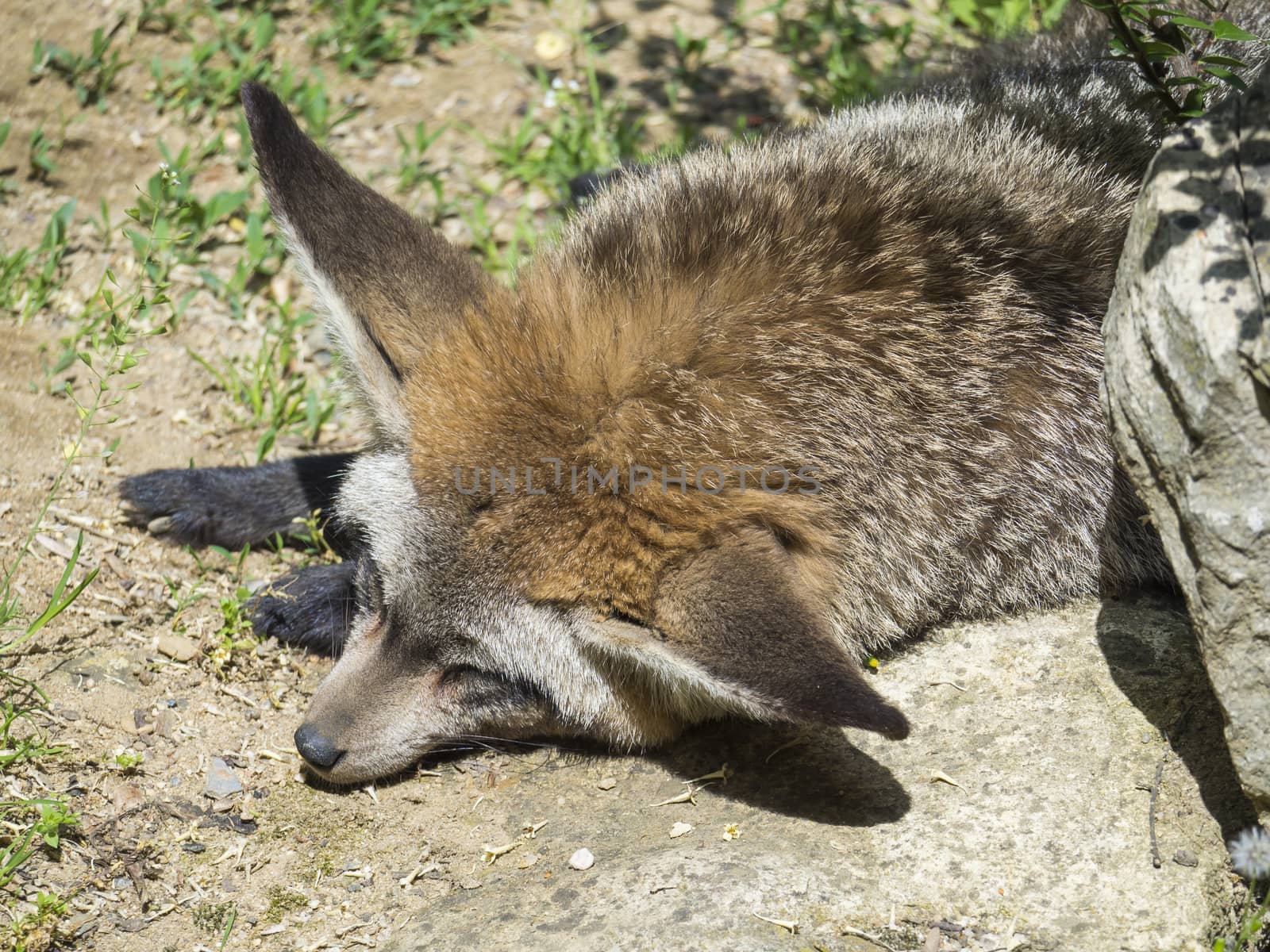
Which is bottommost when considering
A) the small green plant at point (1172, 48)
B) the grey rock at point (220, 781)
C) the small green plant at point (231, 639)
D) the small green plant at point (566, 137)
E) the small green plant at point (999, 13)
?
the grey rock at point (220, 781)

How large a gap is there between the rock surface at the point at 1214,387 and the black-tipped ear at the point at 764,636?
954mm

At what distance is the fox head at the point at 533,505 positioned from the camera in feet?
11.0

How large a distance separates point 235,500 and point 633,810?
96.1 inches

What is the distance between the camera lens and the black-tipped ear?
9.07 ft

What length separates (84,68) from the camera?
6664 mm

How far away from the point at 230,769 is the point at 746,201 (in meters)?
2.71

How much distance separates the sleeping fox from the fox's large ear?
0.03ft

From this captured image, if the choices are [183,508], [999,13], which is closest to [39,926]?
[183,508]

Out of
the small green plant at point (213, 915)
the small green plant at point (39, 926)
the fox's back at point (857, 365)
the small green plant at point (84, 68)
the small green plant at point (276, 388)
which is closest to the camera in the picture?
the small green plant at point (39, 926)

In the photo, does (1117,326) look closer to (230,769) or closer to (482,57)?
(230,769)

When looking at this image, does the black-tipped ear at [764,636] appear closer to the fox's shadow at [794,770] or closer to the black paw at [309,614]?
the fox's shadow at [794,770]

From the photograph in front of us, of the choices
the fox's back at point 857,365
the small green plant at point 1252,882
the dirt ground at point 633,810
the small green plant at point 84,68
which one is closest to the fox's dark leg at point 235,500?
the dirt ground at point 633,810

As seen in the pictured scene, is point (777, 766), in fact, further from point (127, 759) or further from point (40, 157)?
point (40, 157)

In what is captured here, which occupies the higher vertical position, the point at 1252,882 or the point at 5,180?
Result: the point at 5,180
